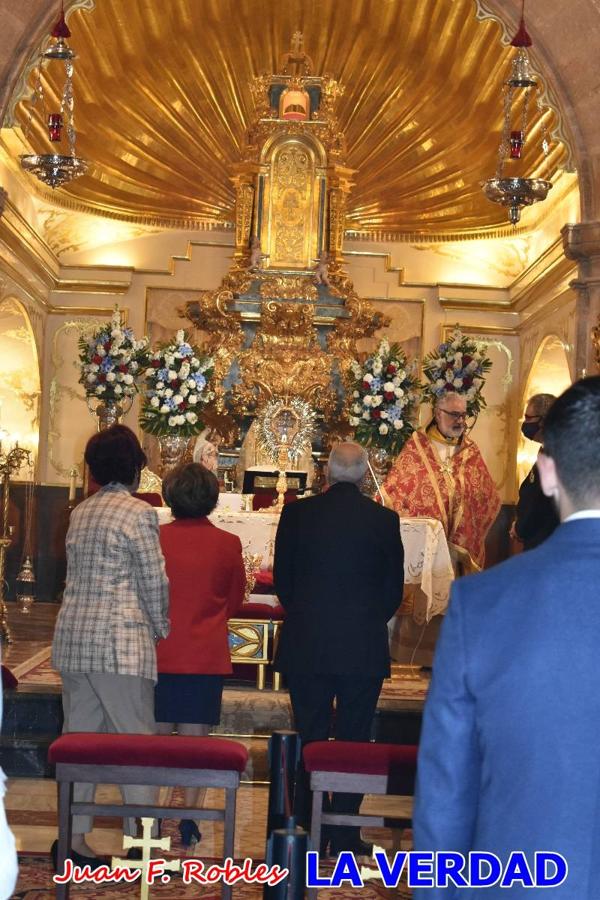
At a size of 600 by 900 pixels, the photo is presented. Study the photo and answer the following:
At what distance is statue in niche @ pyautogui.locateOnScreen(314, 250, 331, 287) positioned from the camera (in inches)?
518

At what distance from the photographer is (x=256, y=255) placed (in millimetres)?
13188

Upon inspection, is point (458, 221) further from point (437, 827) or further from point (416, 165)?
point (437, 827)

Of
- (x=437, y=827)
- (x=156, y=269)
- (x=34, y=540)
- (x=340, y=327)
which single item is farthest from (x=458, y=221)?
(x=437, y=827)

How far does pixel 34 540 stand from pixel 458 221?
5.47 meters

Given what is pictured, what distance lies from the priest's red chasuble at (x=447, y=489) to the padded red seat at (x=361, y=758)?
4.45 m

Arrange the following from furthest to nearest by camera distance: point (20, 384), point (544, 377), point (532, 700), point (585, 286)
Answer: point (20, 384) < point (544, 377) < point (585, 286) < point (532, 700)

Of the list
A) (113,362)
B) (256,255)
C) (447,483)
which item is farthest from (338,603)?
(256,255)

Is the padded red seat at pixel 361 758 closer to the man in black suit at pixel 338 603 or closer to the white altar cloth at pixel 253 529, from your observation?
the man in black suit at pixel 338 603

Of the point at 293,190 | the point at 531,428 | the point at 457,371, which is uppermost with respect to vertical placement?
the point at 293,190

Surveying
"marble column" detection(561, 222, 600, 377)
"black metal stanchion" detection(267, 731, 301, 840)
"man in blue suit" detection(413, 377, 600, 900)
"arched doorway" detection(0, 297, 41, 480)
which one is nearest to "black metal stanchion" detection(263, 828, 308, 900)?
"black metal stanchion" detection(267, 731, 301, 840)

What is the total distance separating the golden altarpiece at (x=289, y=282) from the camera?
13.2 meters

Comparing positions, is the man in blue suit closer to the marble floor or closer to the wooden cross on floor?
the wooden cross on floor

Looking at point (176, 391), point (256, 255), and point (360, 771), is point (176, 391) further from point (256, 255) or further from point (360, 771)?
point (360, 771)

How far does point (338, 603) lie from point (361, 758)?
3.39ft
